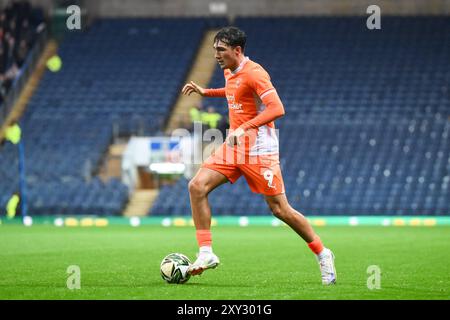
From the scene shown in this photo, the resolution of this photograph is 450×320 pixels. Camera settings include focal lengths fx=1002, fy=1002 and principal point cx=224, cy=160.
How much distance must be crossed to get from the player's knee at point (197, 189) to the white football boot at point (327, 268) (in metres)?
1.28

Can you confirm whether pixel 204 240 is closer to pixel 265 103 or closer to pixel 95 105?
pixel 265 103

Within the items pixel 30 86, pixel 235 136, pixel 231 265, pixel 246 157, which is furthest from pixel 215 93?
pixel 30 86

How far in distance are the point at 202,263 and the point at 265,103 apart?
1599 mm

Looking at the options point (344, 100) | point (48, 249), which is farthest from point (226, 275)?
point (344, 100)

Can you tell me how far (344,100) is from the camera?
103 ft

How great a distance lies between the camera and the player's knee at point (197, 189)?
9398mm

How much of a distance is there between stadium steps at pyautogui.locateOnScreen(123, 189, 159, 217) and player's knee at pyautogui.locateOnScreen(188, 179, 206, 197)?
19362mm

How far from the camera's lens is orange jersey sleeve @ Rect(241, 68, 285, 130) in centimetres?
925

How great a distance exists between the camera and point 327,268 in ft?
30.8

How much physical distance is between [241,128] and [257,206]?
61.7 feet

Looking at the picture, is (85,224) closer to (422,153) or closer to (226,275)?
(422,153)

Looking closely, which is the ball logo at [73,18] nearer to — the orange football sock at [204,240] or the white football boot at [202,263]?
the orange football sock at [204,240]

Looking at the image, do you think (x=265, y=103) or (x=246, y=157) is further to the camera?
(x=246, y=157)

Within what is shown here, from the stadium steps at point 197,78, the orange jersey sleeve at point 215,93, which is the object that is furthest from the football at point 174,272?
the stadium steps at point 197,78
